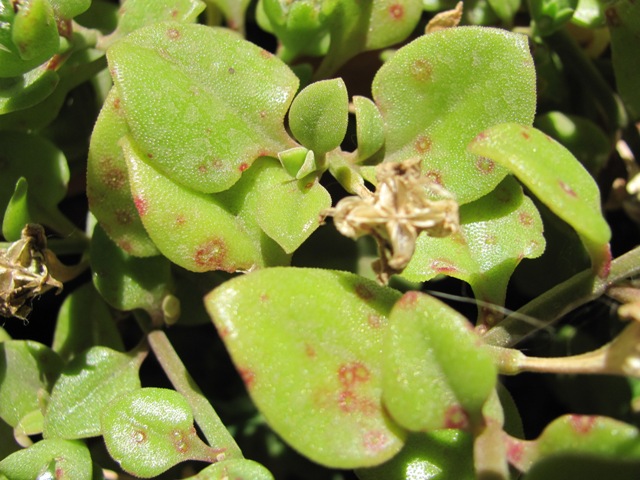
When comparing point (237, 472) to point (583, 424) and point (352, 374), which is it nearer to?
point (352, 374)

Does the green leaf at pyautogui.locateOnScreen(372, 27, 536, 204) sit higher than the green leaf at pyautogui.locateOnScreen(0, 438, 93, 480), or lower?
higher

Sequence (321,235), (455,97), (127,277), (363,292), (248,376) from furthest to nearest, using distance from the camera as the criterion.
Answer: (321,235), (127,277), (455,97), (363,292), (248,376)

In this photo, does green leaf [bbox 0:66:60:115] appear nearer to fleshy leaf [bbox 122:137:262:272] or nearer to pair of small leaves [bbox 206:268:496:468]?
fleshy leaf [bbox 122:137:262:272]

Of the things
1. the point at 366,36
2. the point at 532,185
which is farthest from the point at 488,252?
the point at 366,36

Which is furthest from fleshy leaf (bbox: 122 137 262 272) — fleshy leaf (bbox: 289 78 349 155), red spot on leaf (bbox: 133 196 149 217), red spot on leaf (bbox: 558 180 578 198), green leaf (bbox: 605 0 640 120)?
green leaf (bbox: 605 0 640 120)

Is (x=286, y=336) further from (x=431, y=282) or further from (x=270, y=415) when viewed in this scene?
(x=431, y=282)

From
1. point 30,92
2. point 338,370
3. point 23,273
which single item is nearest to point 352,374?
point 338,370
